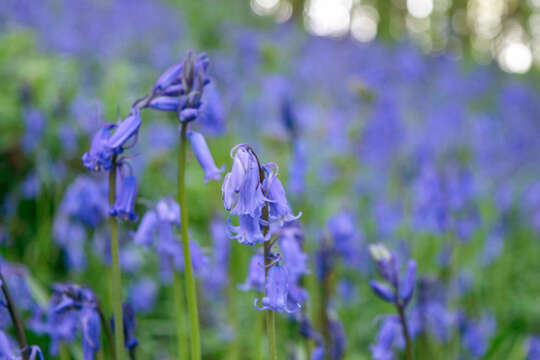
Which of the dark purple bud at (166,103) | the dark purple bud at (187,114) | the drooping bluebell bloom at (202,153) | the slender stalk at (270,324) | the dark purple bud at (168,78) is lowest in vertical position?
the slender stalk at (270,324)

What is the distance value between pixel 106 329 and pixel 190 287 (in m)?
0.35

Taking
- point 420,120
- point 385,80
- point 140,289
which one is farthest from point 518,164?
point 140,289

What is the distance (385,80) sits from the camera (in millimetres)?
6512

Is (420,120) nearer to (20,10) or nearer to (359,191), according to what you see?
(359,191)

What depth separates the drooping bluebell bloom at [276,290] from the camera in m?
1.15

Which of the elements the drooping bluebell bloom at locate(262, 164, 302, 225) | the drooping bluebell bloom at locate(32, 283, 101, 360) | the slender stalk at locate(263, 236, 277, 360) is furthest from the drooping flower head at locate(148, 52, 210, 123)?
the drooping bluebell bloom at locate(32, 283, 101, 360)

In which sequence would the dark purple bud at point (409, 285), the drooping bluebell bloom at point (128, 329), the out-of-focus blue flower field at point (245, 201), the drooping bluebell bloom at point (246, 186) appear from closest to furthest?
the drooping bluebell bloom at point (246, 186)
the out-of-focus blue flower field at point (245, 201)
the drooping bluebell bloom at point (128, 329)
the dark purple bud at point (409, 285)

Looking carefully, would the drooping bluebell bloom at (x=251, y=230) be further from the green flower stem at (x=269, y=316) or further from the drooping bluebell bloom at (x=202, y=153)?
the drooping bluebell bloom at (x=202, y=153)

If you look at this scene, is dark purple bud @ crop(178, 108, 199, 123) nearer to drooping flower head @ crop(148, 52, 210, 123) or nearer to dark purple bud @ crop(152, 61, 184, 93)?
drooping flower head @ crop(148, 52, 210, 123)

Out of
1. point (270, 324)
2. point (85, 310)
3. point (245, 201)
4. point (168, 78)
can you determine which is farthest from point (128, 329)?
point (168, 78)

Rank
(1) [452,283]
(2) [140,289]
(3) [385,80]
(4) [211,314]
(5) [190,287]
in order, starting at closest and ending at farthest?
(5) [190,287]
(1) [452,283]
(2) [140,289]
(4) [211,314]
(3) [385,80]

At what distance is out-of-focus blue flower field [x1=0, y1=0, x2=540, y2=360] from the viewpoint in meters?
1.37

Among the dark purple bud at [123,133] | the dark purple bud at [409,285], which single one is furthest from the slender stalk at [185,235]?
the dark purple bud at [409,285]

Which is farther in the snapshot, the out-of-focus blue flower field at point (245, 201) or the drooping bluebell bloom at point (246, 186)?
the out-of-focus blue flower field at point (245, 201)
